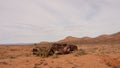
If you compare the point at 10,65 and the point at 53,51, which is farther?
the point at 53,51

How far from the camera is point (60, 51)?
17.0m

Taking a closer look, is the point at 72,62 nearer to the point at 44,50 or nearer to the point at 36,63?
the point at 36,63

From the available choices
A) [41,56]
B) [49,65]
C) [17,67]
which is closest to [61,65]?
[49,65]

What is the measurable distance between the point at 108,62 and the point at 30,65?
4704 millimetres

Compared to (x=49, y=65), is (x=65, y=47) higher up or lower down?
higher up

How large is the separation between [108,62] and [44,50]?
16.1 ft

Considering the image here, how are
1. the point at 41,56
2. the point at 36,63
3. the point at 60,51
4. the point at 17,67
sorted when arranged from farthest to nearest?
the point at 60,51, the point at 41,56, the point at 36,63, the point at 17,67

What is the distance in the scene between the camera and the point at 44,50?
16.3 m

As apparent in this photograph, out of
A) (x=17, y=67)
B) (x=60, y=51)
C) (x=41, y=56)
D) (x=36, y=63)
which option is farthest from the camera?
(x=60, y=51)

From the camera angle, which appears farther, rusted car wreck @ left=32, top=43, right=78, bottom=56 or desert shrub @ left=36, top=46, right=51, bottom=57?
rusted car wreck @ left=32, top=43, right=78, bottom=56

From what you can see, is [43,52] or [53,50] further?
[53,50]

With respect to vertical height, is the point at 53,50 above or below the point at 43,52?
above

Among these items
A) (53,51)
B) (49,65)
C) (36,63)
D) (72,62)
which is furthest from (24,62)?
(53,51)

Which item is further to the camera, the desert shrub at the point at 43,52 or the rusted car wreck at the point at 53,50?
the rusted car wreck at the point at 53,50
